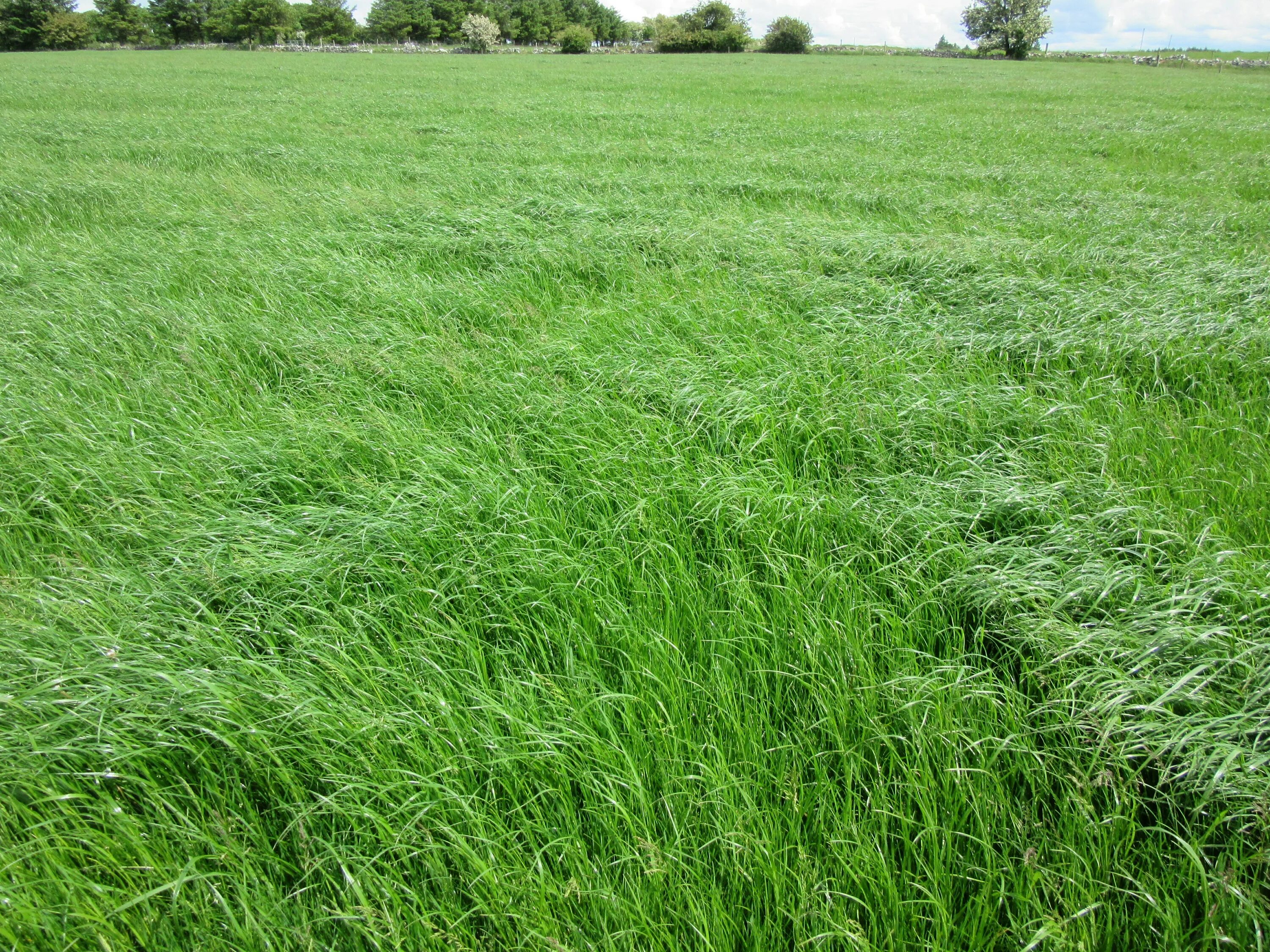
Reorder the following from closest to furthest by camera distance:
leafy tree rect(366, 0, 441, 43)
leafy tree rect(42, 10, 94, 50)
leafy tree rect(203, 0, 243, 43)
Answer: leafy tree rect(42, 10, 94, 50), leafy tree rect(203, 0, 243, 43), leafy tree rect(366, 0, 441, 43)

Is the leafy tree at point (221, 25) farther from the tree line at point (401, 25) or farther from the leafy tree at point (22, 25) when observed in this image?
the leafy tree at point (22, 25)

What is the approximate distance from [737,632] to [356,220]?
684 centimetres

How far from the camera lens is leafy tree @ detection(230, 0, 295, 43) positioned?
7194 cm

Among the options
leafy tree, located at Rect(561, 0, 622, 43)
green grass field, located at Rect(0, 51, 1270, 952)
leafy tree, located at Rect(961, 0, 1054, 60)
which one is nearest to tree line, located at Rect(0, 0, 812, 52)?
leafy tree, located at Rect(561, 0, 622, 43)

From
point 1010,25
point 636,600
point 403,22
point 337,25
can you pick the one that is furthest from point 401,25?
point 636,600

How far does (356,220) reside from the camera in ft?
23.1

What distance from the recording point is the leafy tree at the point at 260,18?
7194 cm

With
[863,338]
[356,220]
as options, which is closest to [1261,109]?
[863,338]

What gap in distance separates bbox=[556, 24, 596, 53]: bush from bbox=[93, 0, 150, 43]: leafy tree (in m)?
51.4

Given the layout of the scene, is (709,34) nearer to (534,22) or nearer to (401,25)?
(534,22)

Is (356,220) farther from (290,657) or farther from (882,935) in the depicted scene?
(882,935)

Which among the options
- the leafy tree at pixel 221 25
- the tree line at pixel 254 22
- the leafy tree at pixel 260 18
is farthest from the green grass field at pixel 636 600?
the leafy tree at pixel 221 25

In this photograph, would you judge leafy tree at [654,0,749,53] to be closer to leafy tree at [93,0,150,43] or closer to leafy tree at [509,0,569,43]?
leafy tree at [509,0,569,43]

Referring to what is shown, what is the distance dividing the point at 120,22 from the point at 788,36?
76600 millimetres
